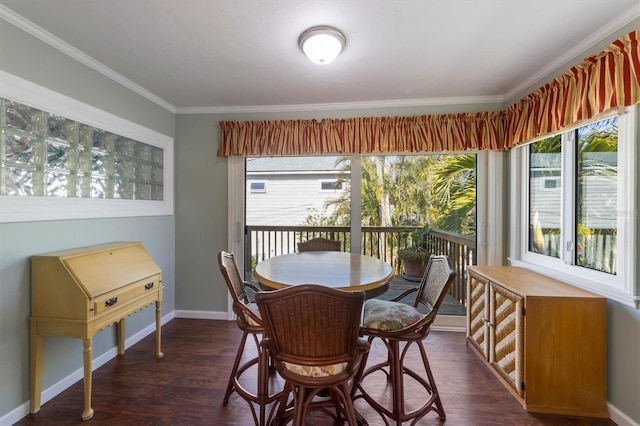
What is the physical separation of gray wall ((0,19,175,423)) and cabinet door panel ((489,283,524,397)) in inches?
122

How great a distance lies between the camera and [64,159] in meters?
2.07

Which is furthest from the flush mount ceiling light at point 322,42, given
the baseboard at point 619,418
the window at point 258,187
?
the baseboard at point 619,418

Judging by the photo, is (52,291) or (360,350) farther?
(52,291)

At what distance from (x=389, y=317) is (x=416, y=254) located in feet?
5.64

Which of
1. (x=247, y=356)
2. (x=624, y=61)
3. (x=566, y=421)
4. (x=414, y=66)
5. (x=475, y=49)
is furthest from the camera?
(x=247, y=356)

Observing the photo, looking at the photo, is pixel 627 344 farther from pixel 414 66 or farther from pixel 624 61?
pixel 414 66

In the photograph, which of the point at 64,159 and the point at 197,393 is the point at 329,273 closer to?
the point at 197,393

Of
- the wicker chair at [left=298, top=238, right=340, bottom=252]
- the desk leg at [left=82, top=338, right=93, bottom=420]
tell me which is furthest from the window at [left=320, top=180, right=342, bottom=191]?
the desk leg at [left=82, top=338, right=93, bottom=420]

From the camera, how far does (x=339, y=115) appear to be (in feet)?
10.3

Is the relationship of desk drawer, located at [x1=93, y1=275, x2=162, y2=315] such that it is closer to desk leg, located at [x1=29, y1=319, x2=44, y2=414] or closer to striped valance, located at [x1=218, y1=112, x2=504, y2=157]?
desk leg, located at [x1=29, y1=319, x2=44, y2=414]

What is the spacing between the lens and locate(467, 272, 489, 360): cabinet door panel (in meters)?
2.31

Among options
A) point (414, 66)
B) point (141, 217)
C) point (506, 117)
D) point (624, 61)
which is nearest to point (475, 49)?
point (414, 66)

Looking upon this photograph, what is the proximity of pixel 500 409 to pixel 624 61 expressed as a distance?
7.35ft

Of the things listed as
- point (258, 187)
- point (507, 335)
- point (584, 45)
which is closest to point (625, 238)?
point (507, 335)
